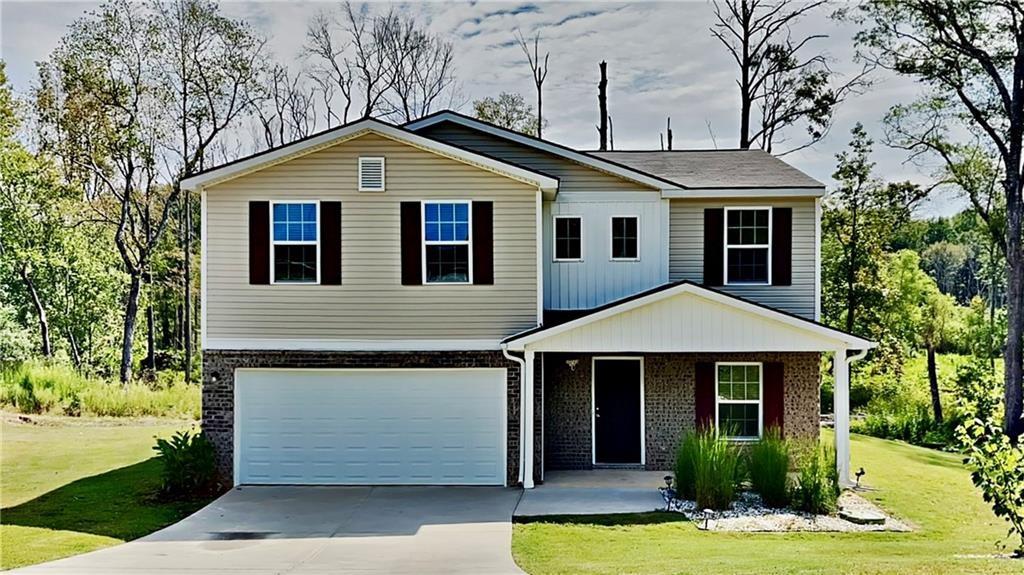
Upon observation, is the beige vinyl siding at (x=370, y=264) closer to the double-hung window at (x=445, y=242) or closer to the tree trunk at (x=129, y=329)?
the double-hung window at (x=445, y=242)

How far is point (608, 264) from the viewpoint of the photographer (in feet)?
53.9

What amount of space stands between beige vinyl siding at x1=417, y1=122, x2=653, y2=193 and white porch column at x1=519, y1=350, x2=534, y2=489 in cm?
389

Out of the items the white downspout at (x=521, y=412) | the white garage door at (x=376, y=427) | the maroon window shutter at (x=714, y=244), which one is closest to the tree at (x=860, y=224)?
the maroon window shutter at (x=714, y=244)

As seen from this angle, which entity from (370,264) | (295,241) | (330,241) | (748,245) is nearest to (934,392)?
(748,245)

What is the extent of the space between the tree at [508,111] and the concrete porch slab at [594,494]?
21.4 meters

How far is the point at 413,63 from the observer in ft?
113

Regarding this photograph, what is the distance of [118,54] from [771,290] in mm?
20657

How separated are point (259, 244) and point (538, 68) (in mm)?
22169

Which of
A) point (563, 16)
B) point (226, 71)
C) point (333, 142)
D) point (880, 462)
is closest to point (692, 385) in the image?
point (880, 462)

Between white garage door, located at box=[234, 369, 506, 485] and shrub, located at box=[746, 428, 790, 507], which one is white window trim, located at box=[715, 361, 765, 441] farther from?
white garage door, located at box=[234, 369, 506, 485]

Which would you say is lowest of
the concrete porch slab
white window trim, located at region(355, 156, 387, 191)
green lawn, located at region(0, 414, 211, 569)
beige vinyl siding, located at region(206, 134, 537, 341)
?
the concrete porch slab

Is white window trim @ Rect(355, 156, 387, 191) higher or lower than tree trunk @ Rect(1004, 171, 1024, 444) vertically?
higher

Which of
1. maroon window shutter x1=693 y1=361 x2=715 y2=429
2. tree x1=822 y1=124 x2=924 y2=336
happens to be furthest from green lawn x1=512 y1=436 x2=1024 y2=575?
tree x1=822 y1=124 x2=924 y2=336

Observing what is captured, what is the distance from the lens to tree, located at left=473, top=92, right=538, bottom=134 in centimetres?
3488
